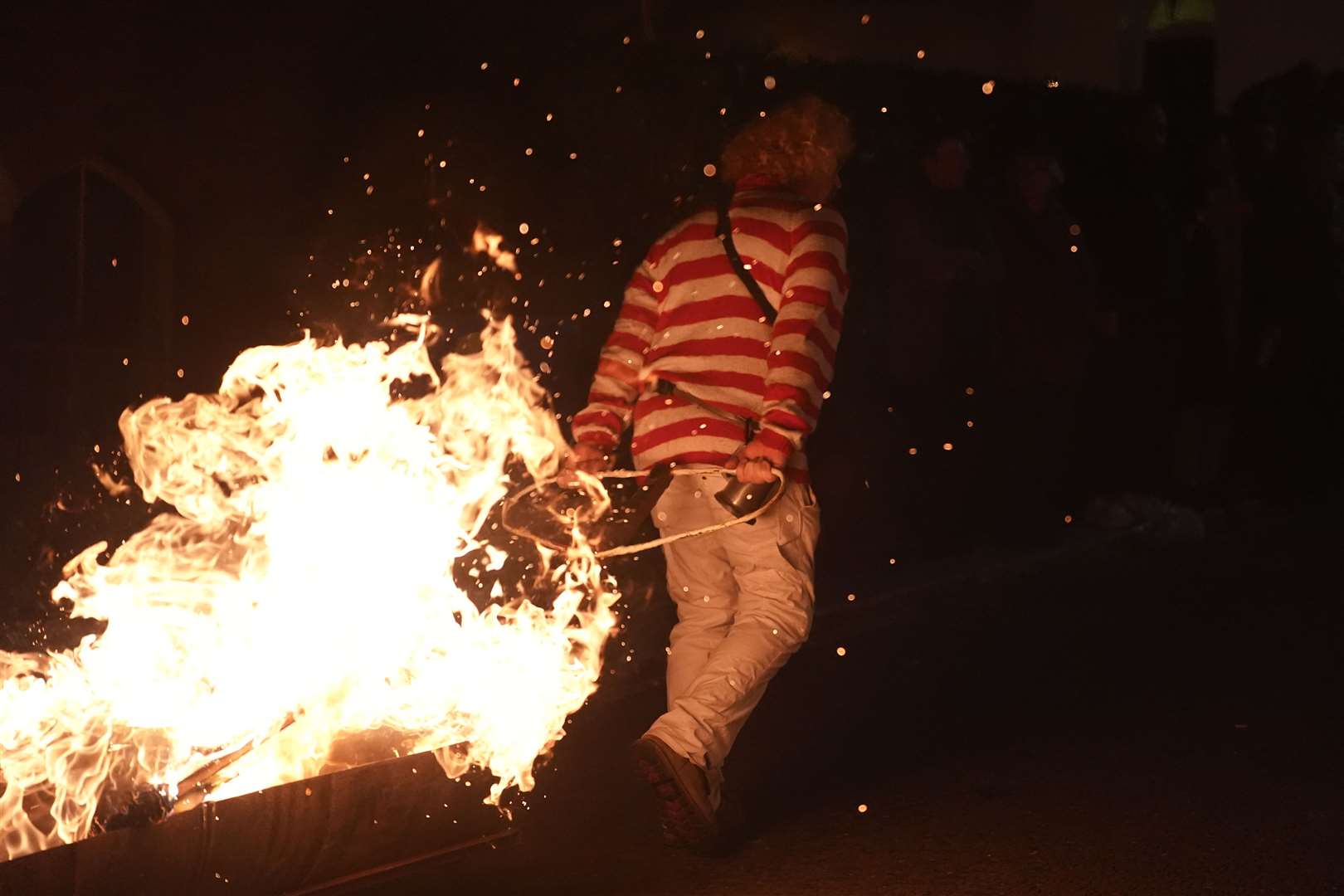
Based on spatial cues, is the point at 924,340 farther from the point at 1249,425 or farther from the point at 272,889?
the point at 272,889

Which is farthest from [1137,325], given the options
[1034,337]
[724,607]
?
[724,607]

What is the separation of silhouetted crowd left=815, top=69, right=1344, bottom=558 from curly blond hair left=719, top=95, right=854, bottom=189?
13.8 ft

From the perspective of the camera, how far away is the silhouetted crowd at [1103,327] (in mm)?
10078

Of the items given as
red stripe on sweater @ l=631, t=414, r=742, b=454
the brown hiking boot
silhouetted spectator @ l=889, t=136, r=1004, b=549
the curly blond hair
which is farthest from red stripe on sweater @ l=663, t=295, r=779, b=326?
silhouetted spectator @ l=889, t=136, r=1004, b=549

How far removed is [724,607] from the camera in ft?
18.7

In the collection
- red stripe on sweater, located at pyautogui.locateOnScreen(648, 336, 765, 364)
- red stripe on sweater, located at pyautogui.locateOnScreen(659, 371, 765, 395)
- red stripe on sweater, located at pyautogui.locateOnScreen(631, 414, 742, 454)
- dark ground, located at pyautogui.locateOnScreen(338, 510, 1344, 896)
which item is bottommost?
dark ground, located at pyautogui.locateOnScreen(338, 510, 1344, 896)

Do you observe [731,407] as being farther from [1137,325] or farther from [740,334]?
[1137,325]

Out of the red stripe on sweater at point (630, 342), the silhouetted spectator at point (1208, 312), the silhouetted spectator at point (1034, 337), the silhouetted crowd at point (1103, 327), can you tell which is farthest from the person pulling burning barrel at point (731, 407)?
the silhouetted spectator at point (1208, 312)

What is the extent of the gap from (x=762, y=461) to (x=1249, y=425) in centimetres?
1005

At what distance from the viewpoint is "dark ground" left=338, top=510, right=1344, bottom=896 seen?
17.0ft

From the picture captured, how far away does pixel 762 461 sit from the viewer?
208 inches

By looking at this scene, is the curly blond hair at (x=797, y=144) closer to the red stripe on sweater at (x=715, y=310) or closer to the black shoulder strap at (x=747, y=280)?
the black shoulder strap at (x=747, y=280)

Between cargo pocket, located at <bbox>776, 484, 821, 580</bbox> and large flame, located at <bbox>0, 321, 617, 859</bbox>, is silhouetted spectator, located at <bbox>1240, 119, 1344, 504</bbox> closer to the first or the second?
cargo pocket, located at <bbox>776, 484, 821, 580</bbox>

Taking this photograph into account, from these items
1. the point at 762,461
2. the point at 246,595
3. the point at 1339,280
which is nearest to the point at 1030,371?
the point at 1339,280
